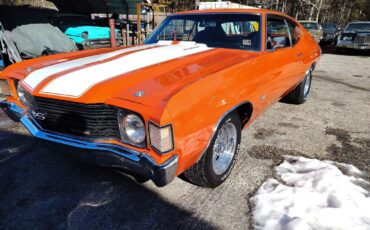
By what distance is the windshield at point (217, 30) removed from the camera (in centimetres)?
319

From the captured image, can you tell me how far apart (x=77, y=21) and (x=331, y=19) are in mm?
37582

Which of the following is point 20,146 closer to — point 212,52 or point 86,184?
point 86,184

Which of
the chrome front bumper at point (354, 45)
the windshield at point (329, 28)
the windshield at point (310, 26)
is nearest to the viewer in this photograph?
the chrome front bumper at point (354, 45)

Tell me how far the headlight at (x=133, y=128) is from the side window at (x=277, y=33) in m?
1.92

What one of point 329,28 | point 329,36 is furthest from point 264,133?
point 329,28

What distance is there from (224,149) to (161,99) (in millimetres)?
1023

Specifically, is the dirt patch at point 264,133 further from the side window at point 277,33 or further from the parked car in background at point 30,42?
the parked car in background at point 30,42

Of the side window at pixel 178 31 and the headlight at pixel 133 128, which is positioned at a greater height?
the side window at pixel 178 31

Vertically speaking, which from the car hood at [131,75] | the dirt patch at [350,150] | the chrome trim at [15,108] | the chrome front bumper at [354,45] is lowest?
the dirt patch at [350,150]

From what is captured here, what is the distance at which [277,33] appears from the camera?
4309 millimetres

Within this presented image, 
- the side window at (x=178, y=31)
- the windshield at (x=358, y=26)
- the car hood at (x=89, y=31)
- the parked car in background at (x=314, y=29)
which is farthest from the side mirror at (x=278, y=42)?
the parked car in background at (x=314, y=29)

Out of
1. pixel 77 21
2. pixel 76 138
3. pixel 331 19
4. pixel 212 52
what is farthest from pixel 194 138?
pixel 331 19

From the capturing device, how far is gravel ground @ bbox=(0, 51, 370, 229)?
7.00 feet

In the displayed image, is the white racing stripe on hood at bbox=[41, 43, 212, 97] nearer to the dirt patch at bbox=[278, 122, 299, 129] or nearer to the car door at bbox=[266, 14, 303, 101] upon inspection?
the car door at bbox=[266, 14, 303, 101]
